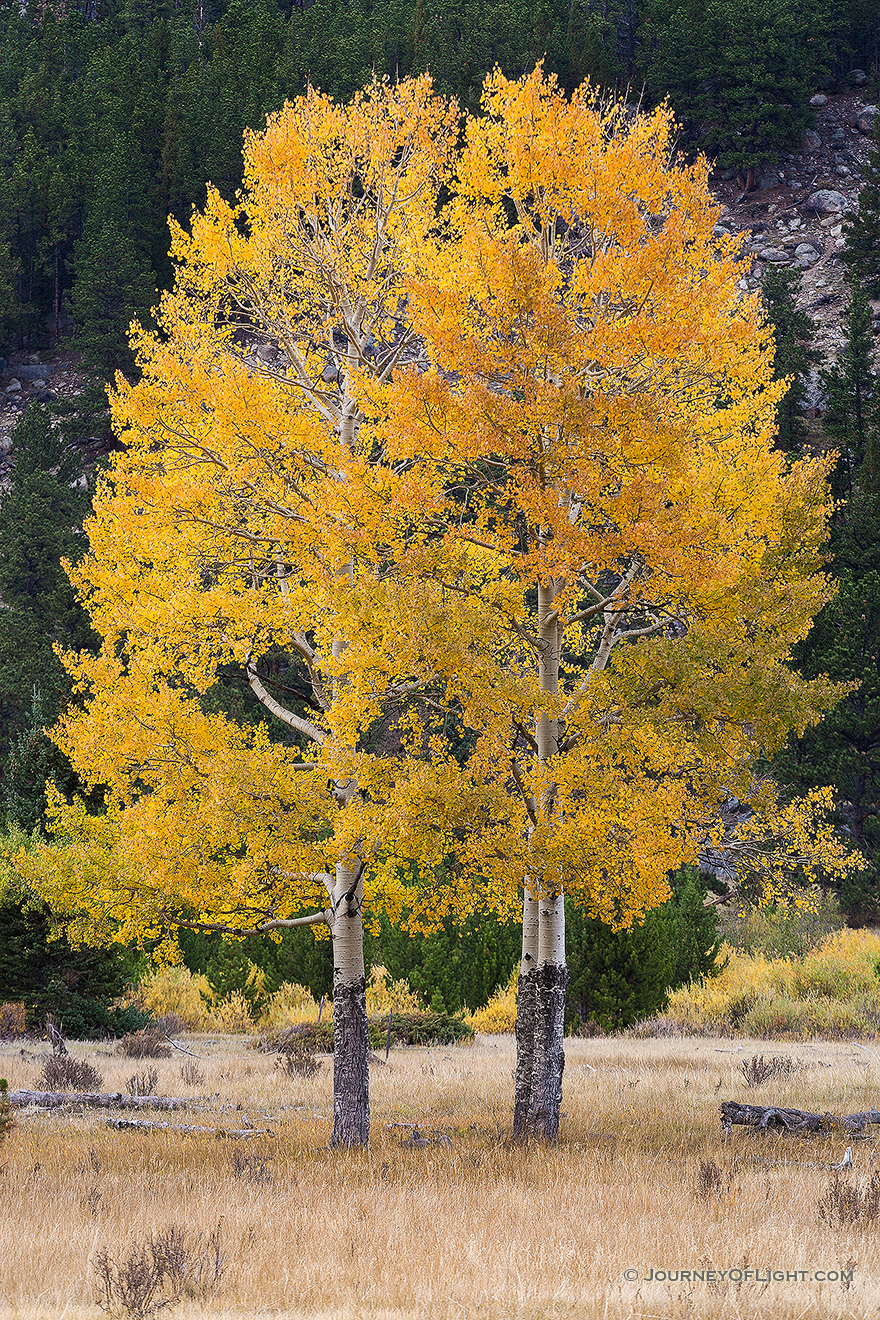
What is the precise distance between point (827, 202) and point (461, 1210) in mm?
71142

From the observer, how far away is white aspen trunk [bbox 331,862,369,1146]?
1123 centimetres

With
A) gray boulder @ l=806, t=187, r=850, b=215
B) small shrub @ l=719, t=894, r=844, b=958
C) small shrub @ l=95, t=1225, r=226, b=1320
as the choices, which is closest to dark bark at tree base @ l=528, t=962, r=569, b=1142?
small shrub @ l=95, t=1225, r=226, b=1320

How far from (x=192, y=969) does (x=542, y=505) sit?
67.9ft

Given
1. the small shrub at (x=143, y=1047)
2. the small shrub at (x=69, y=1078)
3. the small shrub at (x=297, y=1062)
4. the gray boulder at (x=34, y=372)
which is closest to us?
the small shrub at (x=69, y=1078)

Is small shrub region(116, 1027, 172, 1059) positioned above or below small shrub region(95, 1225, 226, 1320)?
below

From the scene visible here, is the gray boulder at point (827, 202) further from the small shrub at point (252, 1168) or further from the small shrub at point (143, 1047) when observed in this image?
the small shrub at point (252, 1168)

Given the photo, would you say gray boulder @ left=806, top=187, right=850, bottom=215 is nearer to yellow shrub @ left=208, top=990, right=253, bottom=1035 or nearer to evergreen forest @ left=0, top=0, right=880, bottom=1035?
evergreen forest @ left=0, top=0, right=880, bottom=1035

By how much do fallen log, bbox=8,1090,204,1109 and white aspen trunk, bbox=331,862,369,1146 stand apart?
316 centimetres

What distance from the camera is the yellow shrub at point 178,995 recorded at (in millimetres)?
24219

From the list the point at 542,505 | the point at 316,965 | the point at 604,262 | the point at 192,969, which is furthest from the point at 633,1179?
the point at 192,969

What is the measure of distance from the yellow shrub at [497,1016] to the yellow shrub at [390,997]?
1.32 metres

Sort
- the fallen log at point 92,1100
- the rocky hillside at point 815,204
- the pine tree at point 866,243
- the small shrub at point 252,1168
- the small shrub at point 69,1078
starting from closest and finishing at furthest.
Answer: the small shrub at point 252,1168, the fallen log at point 92,1100, the small shrub at point 69,1078, the pine tree at point 866,243, the rocky hillside at point 815,204

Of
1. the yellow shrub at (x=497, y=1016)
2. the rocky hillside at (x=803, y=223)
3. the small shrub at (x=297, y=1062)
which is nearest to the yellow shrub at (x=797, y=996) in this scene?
the yellow shrub at (x=497, y=1016)

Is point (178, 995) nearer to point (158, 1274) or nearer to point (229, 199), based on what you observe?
point (158, 1274)
